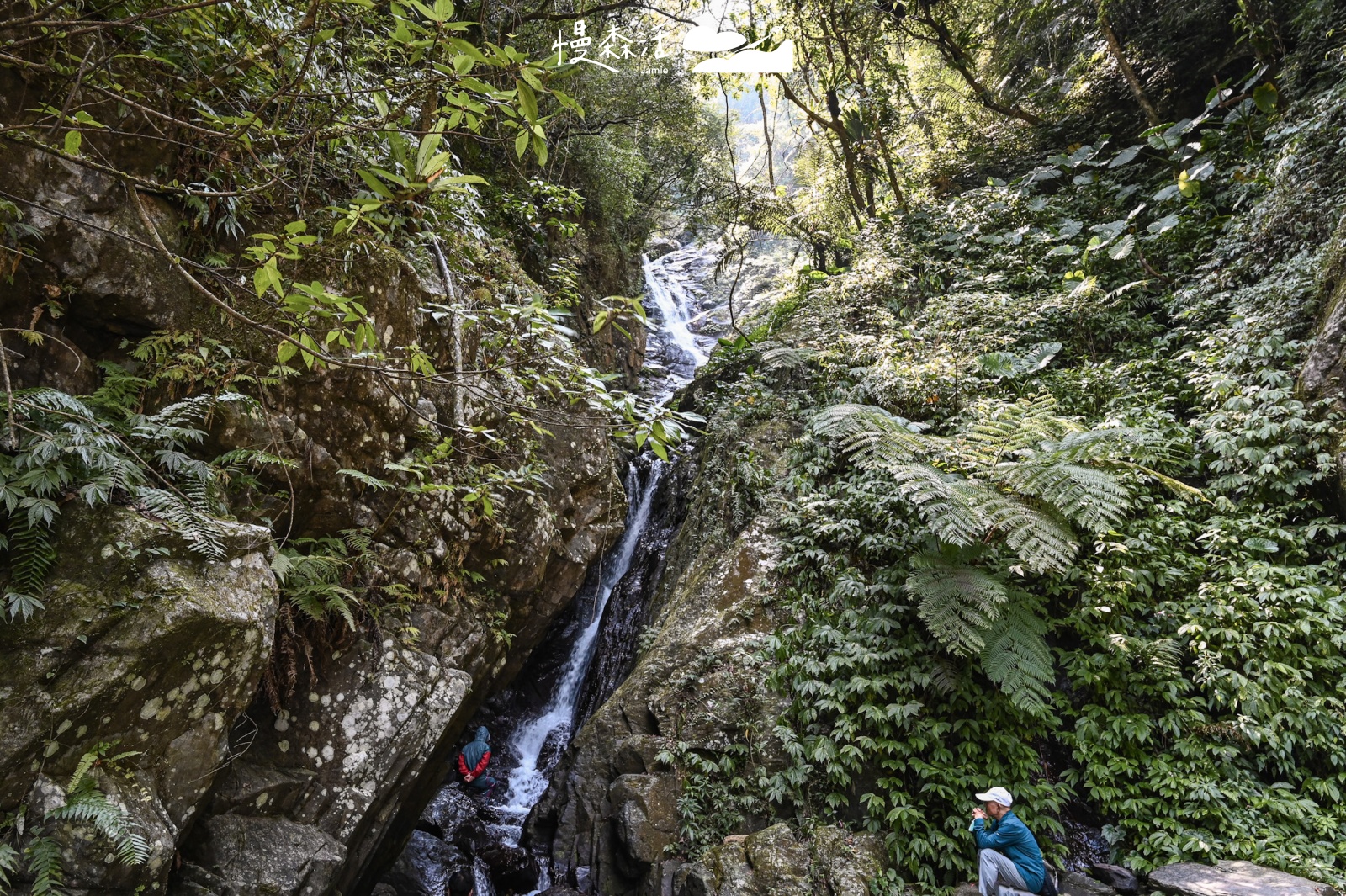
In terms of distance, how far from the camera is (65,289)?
12.1ft

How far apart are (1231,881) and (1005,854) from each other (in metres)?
1.24

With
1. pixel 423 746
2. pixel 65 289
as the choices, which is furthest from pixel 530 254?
pixel 423 746

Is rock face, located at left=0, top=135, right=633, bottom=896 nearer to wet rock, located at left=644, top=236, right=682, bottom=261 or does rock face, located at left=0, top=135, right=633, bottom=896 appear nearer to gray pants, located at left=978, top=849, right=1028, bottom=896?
gray pants, located at left=978, top=849, right=1028, bottom=896

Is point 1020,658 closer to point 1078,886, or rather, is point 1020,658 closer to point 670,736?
point 1078,886

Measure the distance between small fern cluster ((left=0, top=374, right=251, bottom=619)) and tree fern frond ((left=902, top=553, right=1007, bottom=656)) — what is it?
4.92 m

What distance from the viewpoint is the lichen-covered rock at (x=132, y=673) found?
2.92m

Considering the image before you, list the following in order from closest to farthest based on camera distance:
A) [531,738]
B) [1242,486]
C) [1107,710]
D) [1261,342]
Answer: [1107,710] → [1242,486] → [1261,342] → [531,738]

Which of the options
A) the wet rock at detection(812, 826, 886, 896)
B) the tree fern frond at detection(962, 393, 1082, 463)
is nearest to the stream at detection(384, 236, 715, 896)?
the wet rock at detection(812, 826, 886, 896)

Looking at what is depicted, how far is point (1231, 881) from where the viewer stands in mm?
3771

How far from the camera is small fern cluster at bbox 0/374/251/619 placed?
293 centimetres

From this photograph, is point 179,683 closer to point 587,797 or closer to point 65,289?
point 65,289

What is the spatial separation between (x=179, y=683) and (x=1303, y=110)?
1212 cm

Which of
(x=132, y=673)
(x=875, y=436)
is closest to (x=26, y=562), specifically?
(x=132, y=673)

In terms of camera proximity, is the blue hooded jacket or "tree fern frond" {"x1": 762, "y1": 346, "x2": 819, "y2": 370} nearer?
the blue hooded jacket
